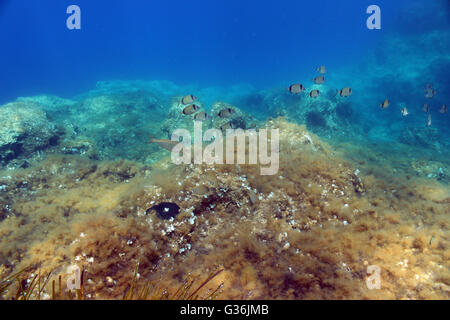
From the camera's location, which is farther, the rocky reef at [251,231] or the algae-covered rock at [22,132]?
the algae-covered rock at [22,132]

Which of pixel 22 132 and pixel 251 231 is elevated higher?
pixel 22 132

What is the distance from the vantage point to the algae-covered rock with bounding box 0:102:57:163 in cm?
925

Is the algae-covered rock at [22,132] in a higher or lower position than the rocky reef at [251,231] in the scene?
higher

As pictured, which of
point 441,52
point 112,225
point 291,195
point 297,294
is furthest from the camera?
point 441,52

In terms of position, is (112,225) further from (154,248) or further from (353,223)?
(353,223)

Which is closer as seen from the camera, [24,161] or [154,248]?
[154,248]

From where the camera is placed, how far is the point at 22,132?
9.66m

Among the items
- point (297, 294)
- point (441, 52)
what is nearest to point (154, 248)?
point (297, 294)

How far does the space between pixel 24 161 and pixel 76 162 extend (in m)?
3.30

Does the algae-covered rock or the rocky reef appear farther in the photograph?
the algae-covered rock

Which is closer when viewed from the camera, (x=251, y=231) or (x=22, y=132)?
(x=251, y=231)

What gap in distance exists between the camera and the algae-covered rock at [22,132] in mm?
9250

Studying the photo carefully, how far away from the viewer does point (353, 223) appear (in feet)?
14.4

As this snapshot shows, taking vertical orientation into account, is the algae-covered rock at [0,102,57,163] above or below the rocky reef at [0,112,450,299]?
above
